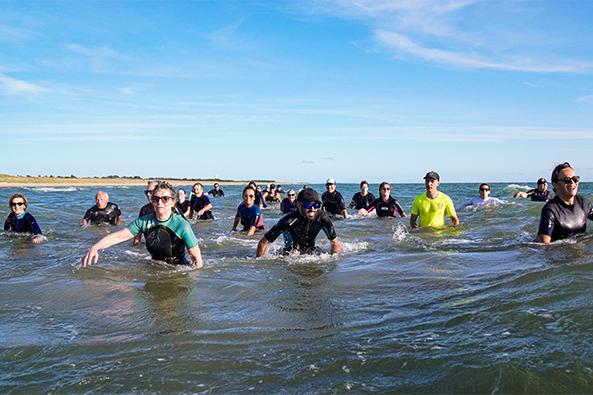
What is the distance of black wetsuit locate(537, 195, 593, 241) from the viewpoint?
23.6 feet

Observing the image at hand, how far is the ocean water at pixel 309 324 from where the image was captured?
3266 mm

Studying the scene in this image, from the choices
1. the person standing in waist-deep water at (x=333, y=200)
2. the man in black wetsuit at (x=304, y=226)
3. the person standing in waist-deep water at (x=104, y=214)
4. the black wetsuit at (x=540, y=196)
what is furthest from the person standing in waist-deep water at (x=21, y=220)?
the black wetsuit at (x=540, y=196)

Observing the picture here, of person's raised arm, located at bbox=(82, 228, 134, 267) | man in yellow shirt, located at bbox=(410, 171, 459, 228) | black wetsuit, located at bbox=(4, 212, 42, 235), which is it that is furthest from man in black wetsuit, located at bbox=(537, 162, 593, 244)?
black wetsuit, located at bbox=(4, 212, 42, 235)

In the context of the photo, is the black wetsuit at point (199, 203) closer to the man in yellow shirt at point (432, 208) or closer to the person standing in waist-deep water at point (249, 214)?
the person standing in waist-deep water at point (249, 214)

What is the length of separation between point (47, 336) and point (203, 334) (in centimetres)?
128

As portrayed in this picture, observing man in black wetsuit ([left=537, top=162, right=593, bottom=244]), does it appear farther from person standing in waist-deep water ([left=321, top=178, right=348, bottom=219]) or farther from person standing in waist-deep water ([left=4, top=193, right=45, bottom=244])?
person standing in waist-deep water ([left=321, top=178, right=348, bottom=219])

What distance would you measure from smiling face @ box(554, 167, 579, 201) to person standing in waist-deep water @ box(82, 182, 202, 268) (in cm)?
482

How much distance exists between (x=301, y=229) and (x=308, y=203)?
23.6 inches

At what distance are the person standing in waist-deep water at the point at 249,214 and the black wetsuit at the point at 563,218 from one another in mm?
6205

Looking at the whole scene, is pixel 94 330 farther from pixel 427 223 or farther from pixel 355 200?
pixel 355 200

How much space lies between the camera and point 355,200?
1739cm

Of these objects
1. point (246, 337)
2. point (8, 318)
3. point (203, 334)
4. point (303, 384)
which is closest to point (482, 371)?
point (303, 384)

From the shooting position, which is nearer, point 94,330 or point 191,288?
point 94,330

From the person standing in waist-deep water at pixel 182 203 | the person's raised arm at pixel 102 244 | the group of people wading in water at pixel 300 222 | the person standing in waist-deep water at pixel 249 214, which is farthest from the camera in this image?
the person standing in waist-deep water at pixel 182 203
